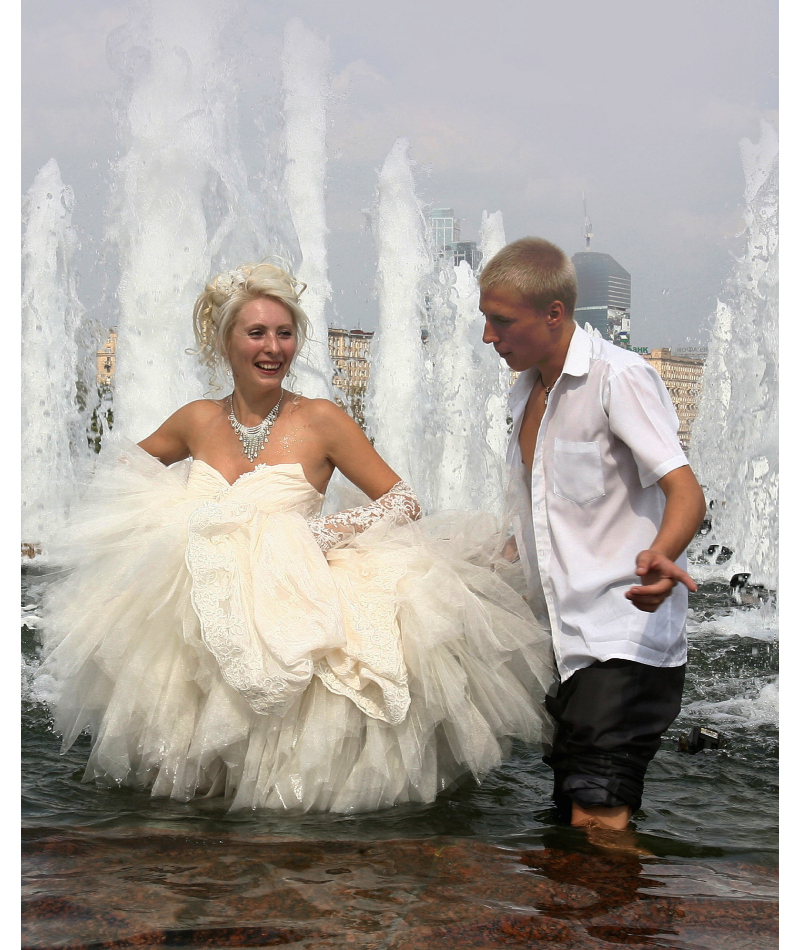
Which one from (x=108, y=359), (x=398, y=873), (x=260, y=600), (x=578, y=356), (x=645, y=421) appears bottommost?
(x=398, y=873)

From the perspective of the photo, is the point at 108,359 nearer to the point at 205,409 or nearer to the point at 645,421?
the point at 205,409

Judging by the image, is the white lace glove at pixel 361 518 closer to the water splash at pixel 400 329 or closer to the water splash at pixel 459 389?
the water splash at pixel 400 329

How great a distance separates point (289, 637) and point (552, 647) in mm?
989

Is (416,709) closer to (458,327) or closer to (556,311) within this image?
(556,311)

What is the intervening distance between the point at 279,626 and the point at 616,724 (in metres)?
1.18

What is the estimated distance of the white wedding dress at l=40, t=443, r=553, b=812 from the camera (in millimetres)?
3334

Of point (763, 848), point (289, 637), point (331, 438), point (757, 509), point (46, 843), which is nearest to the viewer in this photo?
point (46, 843)

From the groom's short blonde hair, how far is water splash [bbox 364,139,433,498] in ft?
41.2

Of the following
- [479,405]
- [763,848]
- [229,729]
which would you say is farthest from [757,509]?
[229,729]

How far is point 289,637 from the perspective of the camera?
130 inches

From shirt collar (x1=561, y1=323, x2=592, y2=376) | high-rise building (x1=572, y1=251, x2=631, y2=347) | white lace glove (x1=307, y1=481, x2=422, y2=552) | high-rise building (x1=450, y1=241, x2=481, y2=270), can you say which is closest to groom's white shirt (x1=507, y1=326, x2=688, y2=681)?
shirt collar (x1=561, y1=323, x2=592, y2=376)

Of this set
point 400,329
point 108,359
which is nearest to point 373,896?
point 108,359

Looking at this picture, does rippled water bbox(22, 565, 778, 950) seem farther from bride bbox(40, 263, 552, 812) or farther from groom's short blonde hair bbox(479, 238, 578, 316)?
groom's short blonde hair bbox(479, 238, 578, 316)

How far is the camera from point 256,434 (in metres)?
3.88
